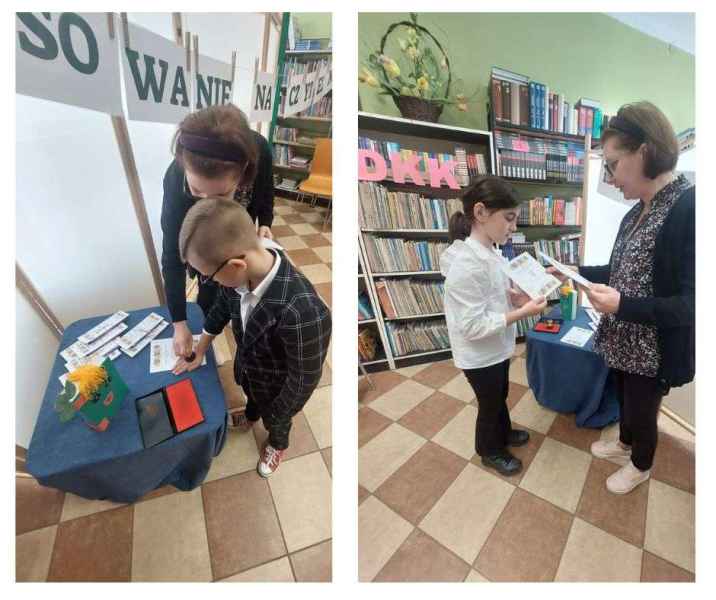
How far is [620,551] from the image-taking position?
1025mm

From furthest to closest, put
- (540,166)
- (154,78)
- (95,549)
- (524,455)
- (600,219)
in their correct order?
(540,166), (600,219), (524,455), (95,549), (154,78)

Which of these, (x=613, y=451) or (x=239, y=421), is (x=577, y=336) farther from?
(x=239, y=421)

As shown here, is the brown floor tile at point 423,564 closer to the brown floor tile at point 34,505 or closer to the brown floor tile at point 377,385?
the brown floor tile at point 377,385

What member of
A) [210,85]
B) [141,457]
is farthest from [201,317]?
[210,85]

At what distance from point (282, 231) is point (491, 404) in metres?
1.00

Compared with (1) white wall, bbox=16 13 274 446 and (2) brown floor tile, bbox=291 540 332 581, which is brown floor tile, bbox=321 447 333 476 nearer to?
(2) brown floor tile, bbox=291 540 332 581

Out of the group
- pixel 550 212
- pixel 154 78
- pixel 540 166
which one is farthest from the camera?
pixel 550 212

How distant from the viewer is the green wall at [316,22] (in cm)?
78

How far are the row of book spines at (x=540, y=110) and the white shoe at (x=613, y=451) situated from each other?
1.73m

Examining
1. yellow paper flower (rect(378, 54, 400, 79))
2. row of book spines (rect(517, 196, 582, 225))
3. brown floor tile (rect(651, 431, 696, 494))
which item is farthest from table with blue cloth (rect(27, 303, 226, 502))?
row of book spines (rect(517, 196, 582, 225))

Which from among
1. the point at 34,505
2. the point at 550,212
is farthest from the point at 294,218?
the point at 550,212

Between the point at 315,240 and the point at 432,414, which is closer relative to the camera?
the point at 315,240

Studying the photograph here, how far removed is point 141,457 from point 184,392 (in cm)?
19

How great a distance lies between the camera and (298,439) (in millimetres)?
1211
